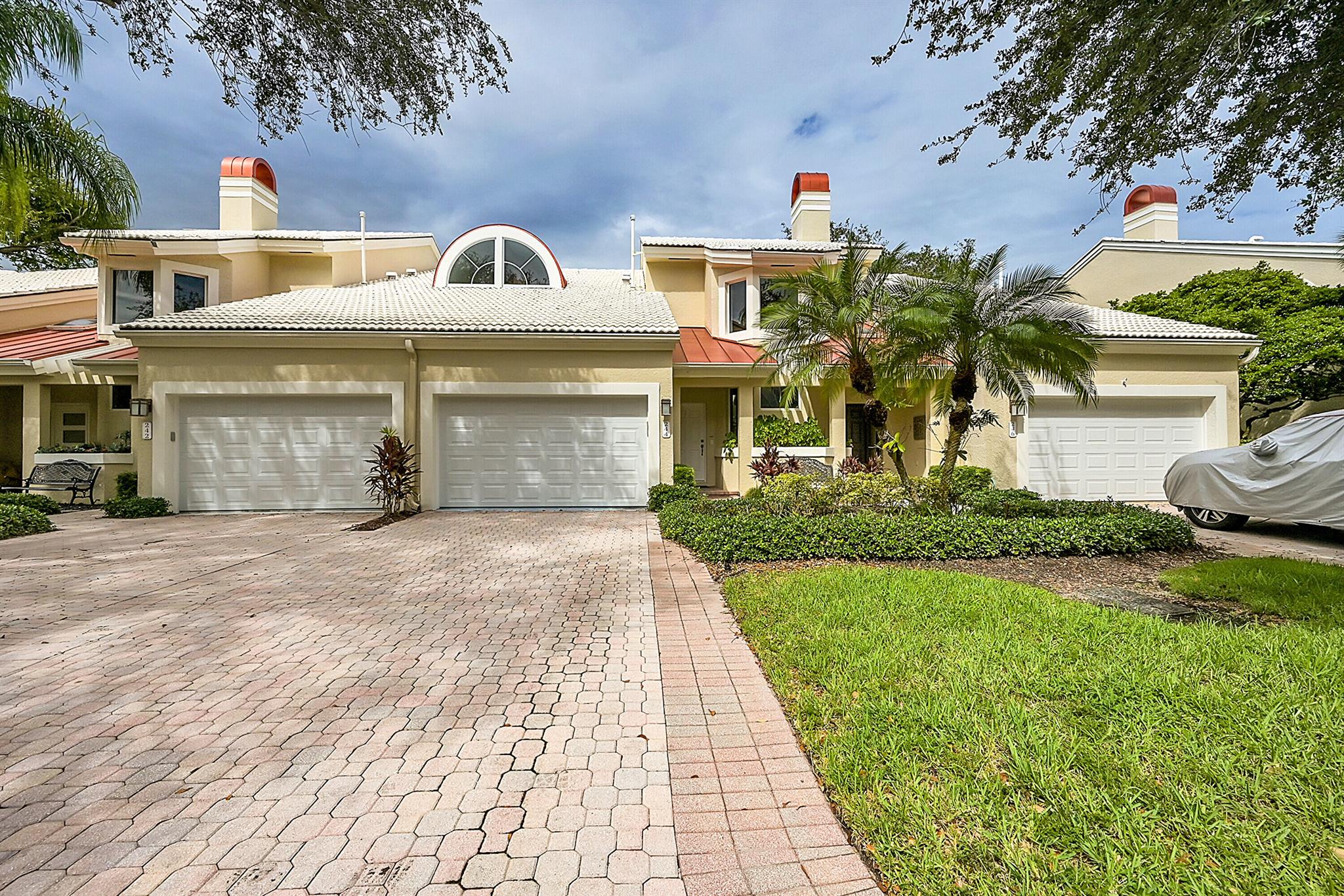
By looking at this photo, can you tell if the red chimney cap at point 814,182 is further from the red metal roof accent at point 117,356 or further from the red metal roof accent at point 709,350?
the red metal roof accent at point 117,356

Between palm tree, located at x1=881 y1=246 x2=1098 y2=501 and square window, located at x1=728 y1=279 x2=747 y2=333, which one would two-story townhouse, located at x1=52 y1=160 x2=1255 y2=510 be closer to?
square window, located at x1=728 y1=279 x2=747 y2=333

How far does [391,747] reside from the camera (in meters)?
2.98

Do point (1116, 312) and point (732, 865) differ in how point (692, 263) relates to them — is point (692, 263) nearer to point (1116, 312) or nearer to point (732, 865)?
point (1116, 312)

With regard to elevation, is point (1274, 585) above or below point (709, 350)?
below

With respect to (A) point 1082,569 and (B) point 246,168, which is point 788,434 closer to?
(A) point 1082,569

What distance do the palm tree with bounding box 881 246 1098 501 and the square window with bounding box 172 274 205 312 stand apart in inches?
646

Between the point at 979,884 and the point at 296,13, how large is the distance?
25.0 ft

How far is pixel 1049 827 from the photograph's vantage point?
218 cm

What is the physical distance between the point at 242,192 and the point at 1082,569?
2209cm

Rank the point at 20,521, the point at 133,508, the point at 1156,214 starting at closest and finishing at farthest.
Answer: the point at 20,521 → the point at 133,508 → the point at 1156,214

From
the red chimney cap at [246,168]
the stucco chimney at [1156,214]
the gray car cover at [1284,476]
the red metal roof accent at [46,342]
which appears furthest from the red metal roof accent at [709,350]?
the stucco chimney at [1156,214]

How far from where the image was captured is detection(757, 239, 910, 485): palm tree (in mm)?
9617

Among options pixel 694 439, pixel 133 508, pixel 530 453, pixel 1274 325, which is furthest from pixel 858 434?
pixel 133 508

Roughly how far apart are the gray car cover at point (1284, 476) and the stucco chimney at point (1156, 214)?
15013mm
